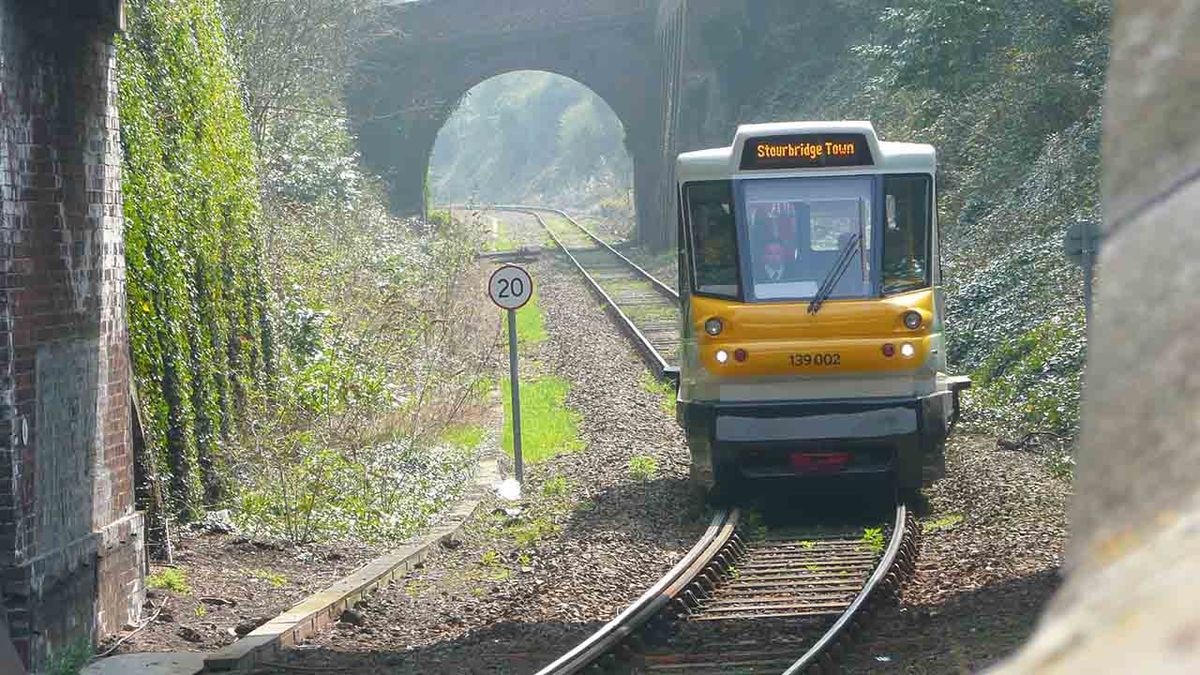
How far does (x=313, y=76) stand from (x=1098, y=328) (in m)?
33.2

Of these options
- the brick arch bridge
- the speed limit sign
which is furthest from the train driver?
the brick arch bridge

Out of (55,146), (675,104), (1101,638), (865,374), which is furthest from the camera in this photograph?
(675,104)

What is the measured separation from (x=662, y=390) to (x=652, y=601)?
11.8m

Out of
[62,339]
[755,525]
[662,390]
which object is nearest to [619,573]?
[755,525]

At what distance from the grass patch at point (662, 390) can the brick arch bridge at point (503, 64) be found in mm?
33037

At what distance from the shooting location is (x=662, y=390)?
70.0ft

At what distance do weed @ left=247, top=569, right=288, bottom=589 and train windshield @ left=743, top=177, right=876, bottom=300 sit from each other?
3.96m

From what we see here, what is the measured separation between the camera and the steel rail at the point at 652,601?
27.2ft

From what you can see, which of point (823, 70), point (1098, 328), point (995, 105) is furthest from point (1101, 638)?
point (823, 70)

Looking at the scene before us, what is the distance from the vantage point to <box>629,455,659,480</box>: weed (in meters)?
15.2

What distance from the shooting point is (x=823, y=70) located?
45.1 m

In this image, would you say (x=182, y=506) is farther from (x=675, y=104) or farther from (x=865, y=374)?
(x=675, y=104)

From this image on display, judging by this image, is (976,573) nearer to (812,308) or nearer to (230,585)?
(812,308)

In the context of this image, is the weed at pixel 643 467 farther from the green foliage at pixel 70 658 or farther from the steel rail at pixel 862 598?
the green foliage at pixel 70 658
